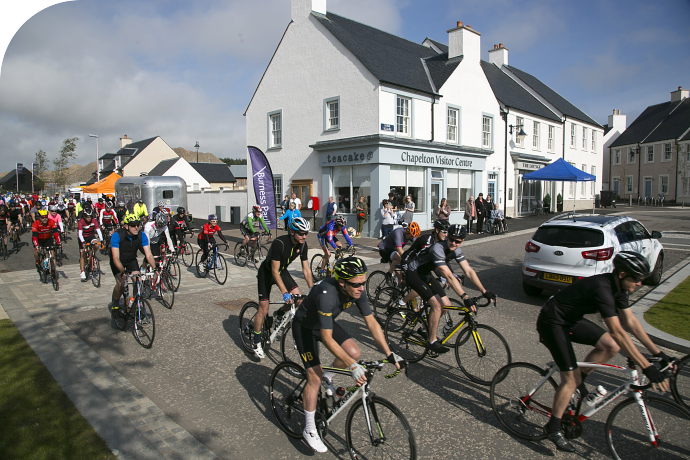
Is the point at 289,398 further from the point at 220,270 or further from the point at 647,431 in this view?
the point at 220,270

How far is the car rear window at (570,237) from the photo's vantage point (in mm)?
8055

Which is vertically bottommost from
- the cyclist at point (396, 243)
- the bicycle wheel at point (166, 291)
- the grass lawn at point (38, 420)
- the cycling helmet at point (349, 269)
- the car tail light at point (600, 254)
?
the grass lawn at point (38, 420)

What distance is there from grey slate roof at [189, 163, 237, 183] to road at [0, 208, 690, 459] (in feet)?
173

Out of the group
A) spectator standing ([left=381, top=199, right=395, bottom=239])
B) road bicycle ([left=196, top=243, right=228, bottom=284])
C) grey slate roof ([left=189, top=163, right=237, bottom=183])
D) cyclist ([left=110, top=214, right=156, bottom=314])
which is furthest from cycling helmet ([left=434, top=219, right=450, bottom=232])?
grey slate roof ([left=189, top=163, right=237, bottom=183])

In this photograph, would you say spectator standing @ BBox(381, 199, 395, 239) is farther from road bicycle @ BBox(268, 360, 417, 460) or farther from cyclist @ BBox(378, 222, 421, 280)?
road bicycle @ BBox(268, 360, 417, 460)

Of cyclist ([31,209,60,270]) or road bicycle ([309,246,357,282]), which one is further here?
cyclist ([31,209,60,270])

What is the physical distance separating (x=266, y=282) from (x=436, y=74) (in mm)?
20596

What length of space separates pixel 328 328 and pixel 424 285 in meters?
2.53

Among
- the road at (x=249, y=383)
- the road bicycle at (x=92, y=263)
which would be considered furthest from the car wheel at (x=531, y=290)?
the road bicycle at (x=92, y=263)

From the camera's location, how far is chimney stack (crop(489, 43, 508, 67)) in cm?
3534

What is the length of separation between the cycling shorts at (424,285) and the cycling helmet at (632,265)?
246cm

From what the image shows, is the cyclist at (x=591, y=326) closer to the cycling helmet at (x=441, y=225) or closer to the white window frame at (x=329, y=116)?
the cycling helmet at (x=441, y=225)

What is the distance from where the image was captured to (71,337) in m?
6.85

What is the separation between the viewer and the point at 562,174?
64.4ft
